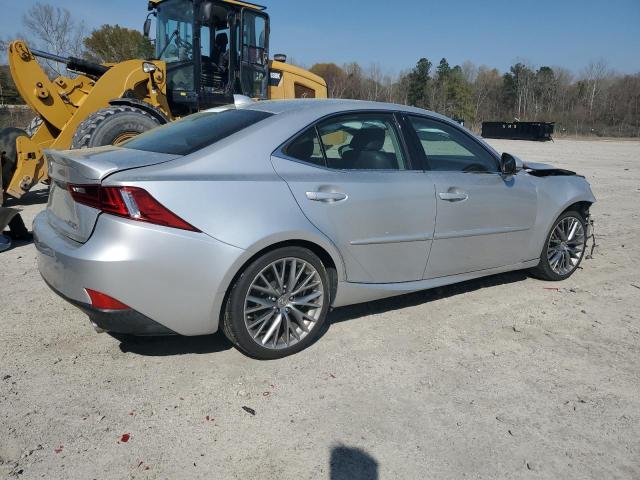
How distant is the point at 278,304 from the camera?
3.27 metres

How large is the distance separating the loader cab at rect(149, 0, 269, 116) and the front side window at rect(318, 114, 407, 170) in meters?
5.96

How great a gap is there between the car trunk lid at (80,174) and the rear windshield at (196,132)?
140 millimetres

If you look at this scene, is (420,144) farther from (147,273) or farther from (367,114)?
(147,273)

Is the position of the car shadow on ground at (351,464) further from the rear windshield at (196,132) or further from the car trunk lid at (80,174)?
the rear windshield at (196,132)

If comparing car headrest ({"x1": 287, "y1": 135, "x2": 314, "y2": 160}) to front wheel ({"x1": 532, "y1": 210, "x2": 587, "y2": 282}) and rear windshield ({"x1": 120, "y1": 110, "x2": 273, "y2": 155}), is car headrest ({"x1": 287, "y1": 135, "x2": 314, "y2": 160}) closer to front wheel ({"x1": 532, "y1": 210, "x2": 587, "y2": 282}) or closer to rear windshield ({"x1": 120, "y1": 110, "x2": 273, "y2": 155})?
rear windshield ({"x1": 120, "y1": 110, "x2": 273, "y2": 155})

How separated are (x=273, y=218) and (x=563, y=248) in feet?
11.2

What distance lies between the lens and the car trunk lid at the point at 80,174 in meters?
2.84

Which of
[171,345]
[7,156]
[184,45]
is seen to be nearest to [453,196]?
[171,345]

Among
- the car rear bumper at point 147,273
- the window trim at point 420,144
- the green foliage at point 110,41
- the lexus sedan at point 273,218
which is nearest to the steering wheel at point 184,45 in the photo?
the lexus sedan at point 273,218

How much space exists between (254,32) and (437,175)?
6.74 m

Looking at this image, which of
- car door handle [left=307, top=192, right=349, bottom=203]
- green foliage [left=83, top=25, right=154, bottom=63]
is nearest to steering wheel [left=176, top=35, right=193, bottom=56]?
car door handle [left=307, top=192, right=349, bottom=203]

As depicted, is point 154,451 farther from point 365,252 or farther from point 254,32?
point 254,32

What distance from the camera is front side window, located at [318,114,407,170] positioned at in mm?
3576

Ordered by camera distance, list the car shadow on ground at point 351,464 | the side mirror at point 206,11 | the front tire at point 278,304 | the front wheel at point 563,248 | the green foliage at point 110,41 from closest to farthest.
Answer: the car shadow on ground at point 351,464 < the front tire at point 278,304 < the front wheel at point 563,248 < the side mirror at point 206,11 < the green foliage at point 110,41
